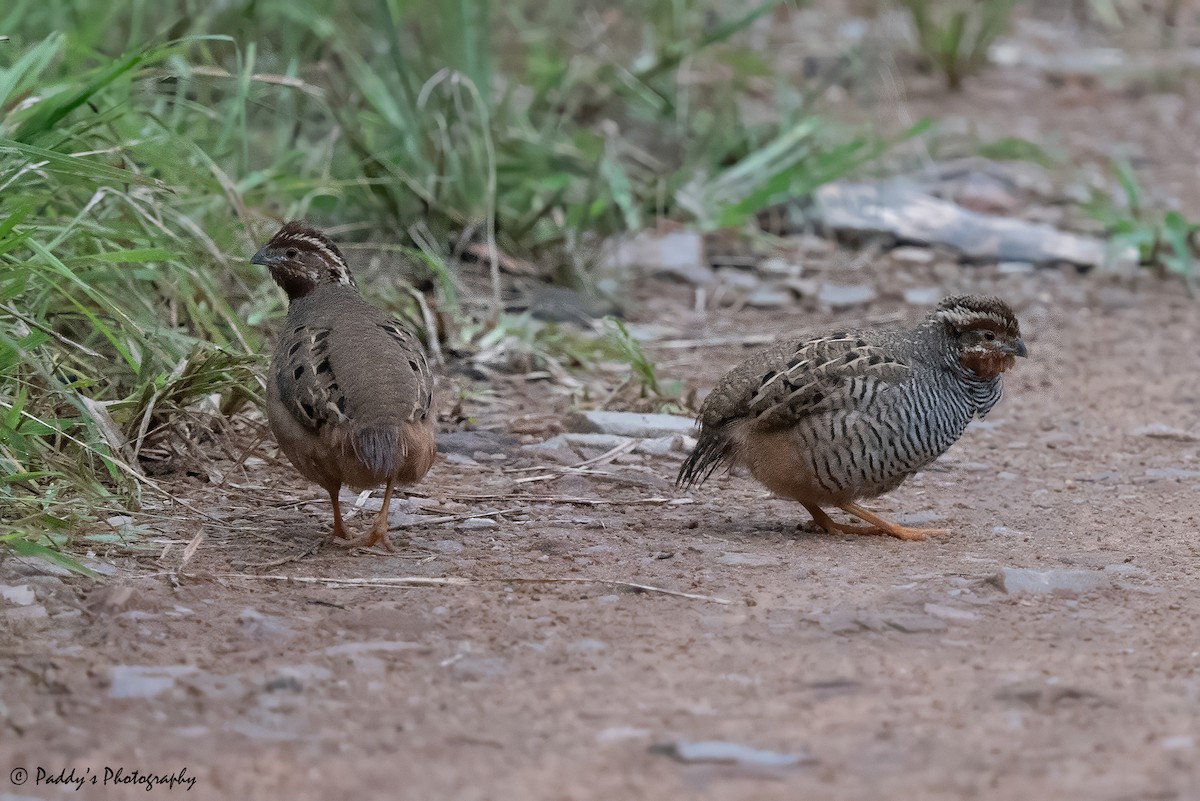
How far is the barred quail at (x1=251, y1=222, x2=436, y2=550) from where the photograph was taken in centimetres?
466

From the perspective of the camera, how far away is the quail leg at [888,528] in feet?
17.2

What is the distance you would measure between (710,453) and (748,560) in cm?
68

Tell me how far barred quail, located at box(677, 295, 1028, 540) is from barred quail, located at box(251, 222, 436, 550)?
112cm

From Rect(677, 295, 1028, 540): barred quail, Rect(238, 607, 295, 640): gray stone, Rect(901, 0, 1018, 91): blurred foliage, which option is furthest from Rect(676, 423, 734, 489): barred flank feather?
Rect(901, 0, 1018, 91): blurred foliage

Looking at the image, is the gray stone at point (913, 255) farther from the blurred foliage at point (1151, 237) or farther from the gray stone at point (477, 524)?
the gray stone at point (477, 524)

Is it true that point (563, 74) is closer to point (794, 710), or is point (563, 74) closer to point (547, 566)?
point (547, 566)

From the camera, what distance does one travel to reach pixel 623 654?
3850 mm

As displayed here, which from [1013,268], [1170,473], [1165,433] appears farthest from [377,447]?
[1013,268]

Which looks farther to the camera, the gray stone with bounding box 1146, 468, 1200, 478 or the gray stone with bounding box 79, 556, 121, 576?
the gray stone with bounding box 1146, 468, 1200, 478

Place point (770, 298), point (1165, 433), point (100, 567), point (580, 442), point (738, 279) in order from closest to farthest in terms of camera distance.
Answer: point (100, 567) → point (580, 442) → point (1165, 433) → point (770, 298) → point (738, 279)

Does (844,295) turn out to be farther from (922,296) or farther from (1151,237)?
(1151,237)

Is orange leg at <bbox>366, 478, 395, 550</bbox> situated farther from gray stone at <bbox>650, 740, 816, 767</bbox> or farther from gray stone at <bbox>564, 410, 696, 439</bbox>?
gray stone at <bbox>650, 740, 816, 767</bbox>

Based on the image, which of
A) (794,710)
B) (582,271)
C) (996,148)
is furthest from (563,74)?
(794,710)

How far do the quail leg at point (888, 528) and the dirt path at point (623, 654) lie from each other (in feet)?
0.27
